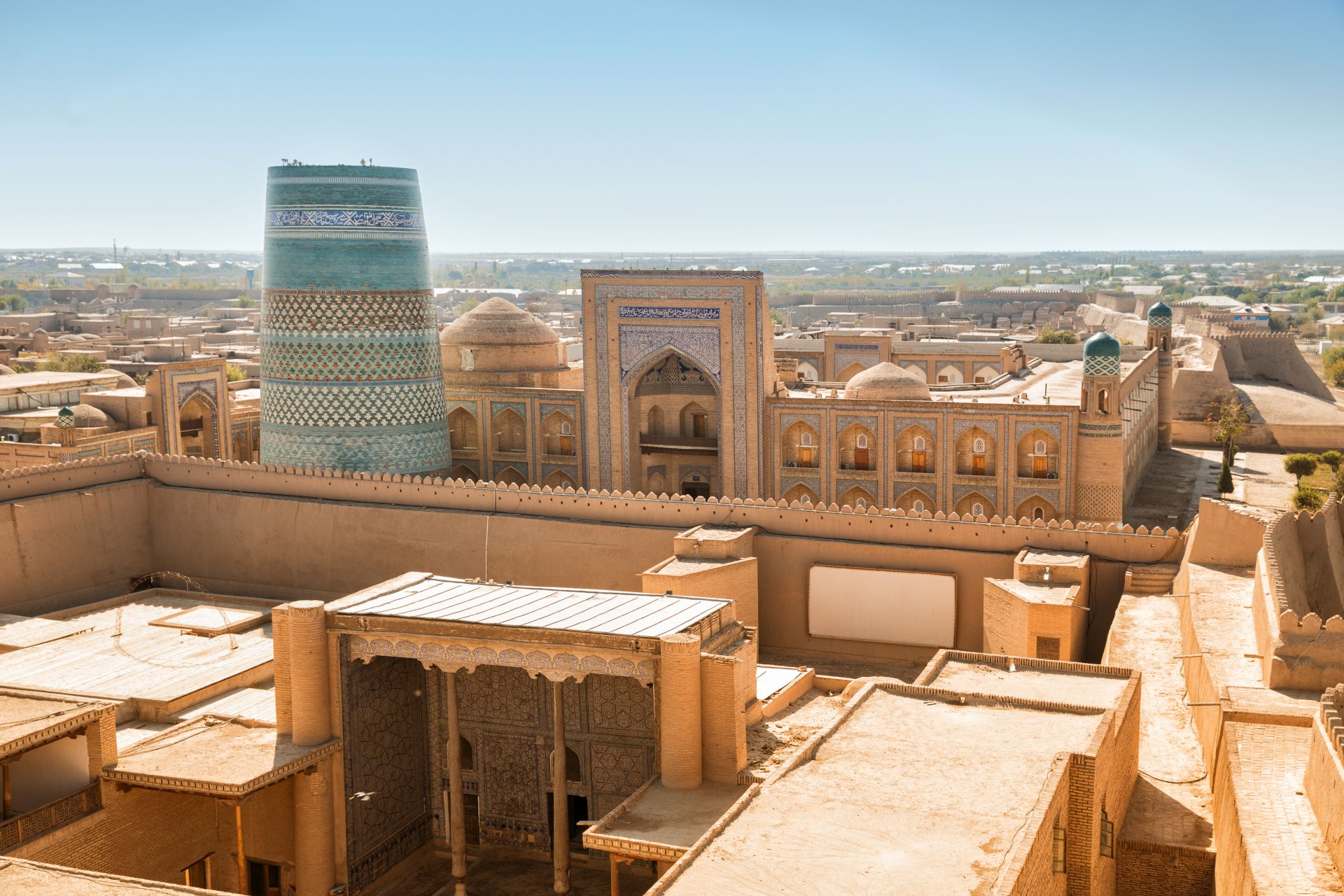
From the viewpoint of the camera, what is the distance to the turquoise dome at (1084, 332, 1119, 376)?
58.5ft

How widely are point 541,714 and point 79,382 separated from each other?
1692cm

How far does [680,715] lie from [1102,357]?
10.7 meters

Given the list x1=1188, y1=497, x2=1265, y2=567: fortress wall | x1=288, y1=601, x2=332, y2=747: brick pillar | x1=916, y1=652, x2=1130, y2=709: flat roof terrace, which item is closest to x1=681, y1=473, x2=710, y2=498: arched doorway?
x1=1188, y1=497, x2=1265, y2=567: fortress wall

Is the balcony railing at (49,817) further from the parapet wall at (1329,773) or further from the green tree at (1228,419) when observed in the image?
the green tree at (1228,419)

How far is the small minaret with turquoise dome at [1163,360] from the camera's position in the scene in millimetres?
27984

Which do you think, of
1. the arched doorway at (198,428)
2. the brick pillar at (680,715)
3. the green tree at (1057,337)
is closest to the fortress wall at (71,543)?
the arched doorway at (198,428)

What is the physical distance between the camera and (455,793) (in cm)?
1082

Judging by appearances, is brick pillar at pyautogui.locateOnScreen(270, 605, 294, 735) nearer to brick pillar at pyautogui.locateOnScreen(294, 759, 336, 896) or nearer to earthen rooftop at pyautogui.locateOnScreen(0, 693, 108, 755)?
brick pillar at pyautogui.locateOnScreen(294, 759, 336, 896)

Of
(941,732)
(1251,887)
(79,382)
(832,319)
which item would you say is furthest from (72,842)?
(832,319)

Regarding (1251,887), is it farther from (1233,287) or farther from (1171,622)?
(1233,287)

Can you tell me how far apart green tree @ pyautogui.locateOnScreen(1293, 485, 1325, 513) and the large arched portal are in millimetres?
9055

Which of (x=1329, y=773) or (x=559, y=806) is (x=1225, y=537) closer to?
(x=1329, y=773)

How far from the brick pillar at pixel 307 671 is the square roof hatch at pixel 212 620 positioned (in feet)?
13.0

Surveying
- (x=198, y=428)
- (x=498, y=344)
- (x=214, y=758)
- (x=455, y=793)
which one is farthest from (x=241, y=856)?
(x=198, y=428)
